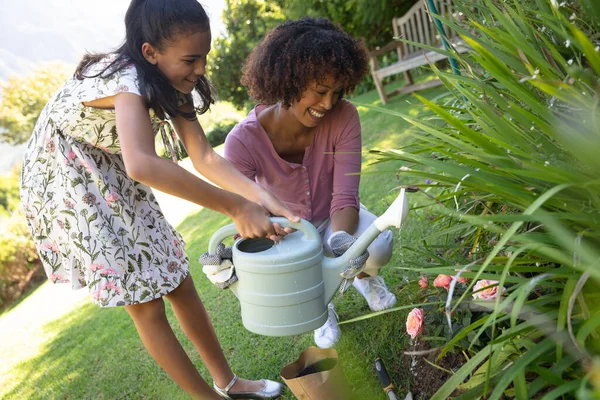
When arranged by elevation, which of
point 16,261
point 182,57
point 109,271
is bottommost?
point 16,261

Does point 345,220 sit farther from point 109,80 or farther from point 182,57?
point 109,80

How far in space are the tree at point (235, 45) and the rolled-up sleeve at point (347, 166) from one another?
39.2 feet

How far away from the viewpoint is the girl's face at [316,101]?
2.04 m

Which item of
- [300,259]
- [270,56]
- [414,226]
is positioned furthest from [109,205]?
[414,226]

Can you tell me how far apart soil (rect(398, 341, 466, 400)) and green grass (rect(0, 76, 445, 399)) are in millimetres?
30

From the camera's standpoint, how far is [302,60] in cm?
203

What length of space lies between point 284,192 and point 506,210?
1.16 meters

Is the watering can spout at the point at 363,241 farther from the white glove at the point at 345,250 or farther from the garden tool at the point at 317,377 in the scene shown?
the garden tool at the point at 317,377

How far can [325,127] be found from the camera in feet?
7.47

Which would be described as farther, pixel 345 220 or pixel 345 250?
pixel 345 220

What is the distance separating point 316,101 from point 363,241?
2.67ft

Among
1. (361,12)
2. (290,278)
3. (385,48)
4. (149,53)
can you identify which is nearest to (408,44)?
(385,48)

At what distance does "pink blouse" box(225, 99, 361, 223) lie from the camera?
222 cm

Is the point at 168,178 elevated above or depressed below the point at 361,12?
above
